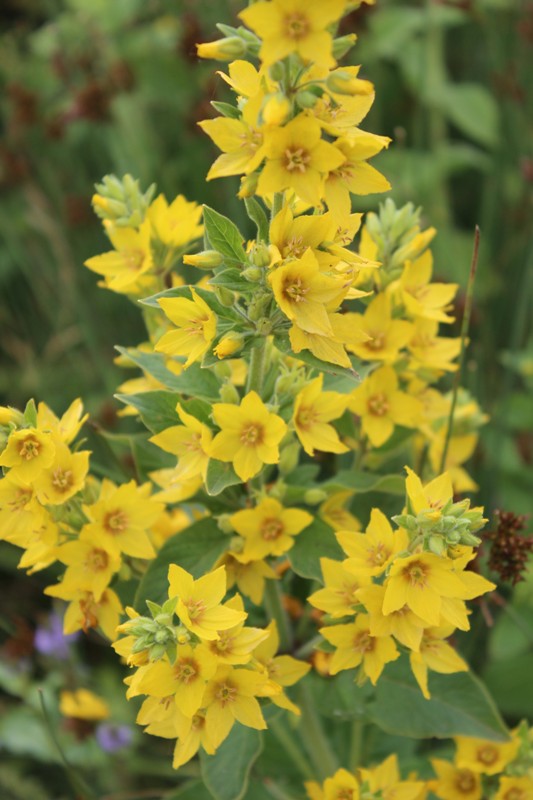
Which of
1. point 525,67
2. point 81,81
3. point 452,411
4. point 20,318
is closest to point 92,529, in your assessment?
point 452,411

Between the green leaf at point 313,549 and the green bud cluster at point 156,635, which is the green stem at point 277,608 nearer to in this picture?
the green leaf at point 313,549

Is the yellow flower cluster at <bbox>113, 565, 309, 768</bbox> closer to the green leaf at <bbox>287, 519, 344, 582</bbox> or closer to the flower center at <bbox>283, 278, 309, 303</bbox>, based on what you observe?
the green leaf at <bbox>287, 519, 344, 582</bbox>

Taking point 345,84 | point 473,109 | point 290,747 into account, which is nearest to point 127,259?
point 345,84

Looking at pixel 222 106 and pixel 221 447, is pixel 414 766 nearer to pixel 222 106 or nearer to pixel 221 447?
pixel 221 447

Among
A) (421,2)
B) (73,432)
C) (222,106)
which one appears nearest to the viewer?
(222,106)

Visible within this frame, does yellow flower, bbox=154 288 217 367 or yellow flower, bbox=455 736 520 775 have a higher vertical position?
yellow flower, bbox=154 288 217 367

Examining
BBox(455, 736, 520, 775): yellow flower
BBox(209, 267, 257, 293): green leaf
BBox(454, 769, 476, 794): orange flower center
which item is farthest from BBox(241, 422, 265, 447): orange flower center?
BBox(454, 769, 476, 794): orange flower center

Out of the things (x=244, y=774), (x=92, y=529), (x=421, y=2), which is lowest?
(x=244, y=774)

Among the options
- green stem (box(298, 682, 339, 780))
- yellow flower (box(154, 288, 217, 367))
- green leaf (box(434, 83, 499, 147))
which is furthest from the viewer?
green leaf (box(434, 83, 499, 147))

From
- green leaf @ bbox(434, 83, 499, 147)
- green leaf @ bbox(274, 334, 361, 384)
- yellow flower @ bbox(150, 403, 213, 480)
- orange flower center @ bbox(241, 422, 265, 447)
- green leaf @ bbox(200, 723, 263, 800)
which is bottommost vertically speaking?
green leaf @ bbox(200, 723, 263, 800)
